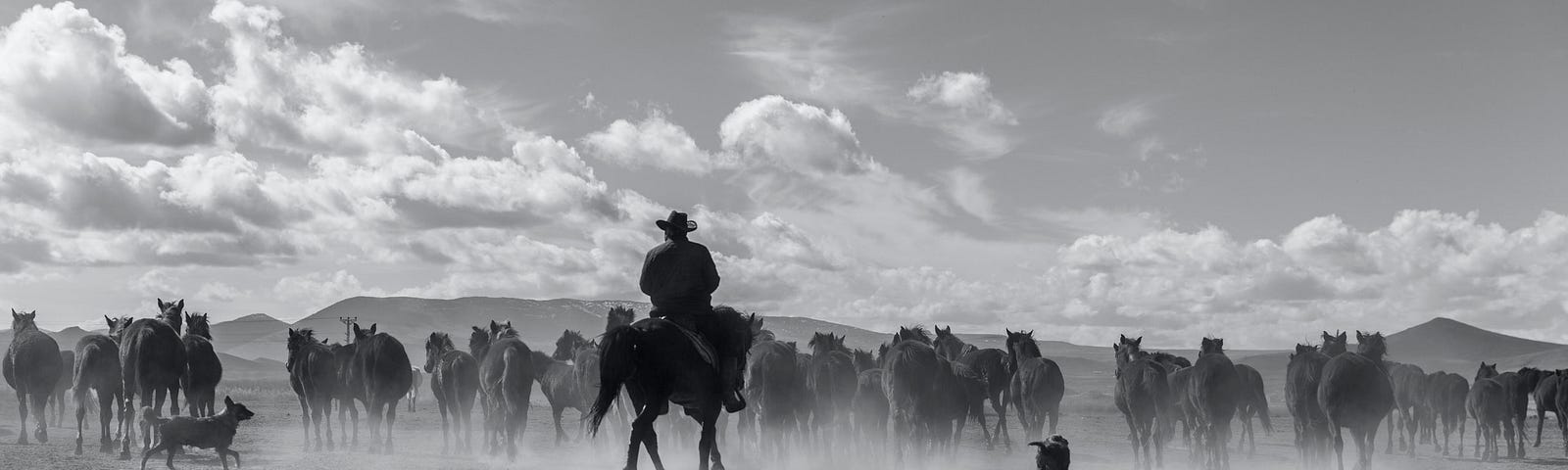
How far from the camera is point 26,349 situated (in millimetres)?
24125

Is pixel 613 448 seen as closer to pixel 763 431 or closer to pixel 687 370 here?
pixel 763 431

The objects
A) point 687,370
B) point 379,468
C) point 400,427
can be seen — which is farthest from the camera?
point 400,427

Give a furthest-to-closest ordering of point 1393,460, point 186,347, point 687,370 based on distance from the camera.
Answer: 1. point 1393,460
2. point 186,347
3. point 687,370

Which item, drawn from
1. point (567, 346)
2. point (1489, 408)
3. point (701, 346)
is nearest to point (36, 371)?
point (567, 346)

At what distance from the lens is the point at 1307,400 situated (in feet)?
66.1

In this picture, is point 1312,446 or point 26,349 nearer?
point 1312,446

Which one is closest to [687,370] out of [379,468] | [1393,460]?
[379,468]

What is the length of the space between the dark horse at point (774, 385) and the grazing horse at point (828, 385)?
3.64ft

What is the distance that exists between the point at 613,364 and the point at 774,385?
387 inches

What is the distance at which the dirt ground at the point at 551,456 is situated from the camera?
1917cm

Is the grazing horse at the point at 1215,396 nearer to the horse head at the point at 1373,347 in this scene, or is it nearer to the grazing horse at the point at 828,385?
the horse head at the point at 1373,347

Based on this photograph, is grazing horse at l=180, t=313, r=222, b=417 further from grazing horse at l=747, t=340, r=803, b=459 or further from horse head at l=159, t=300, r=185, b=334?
grazing horse at l=747, t=340, r=803, b=459

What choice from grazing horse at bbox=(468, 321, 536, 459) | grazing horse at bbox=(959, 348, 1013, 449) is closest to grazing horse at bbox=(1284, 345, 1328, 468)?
grazing horse at bbox=(959, 348, 1013, 449)

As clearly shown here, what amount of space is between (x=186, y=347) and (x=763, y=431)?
10.3 m
